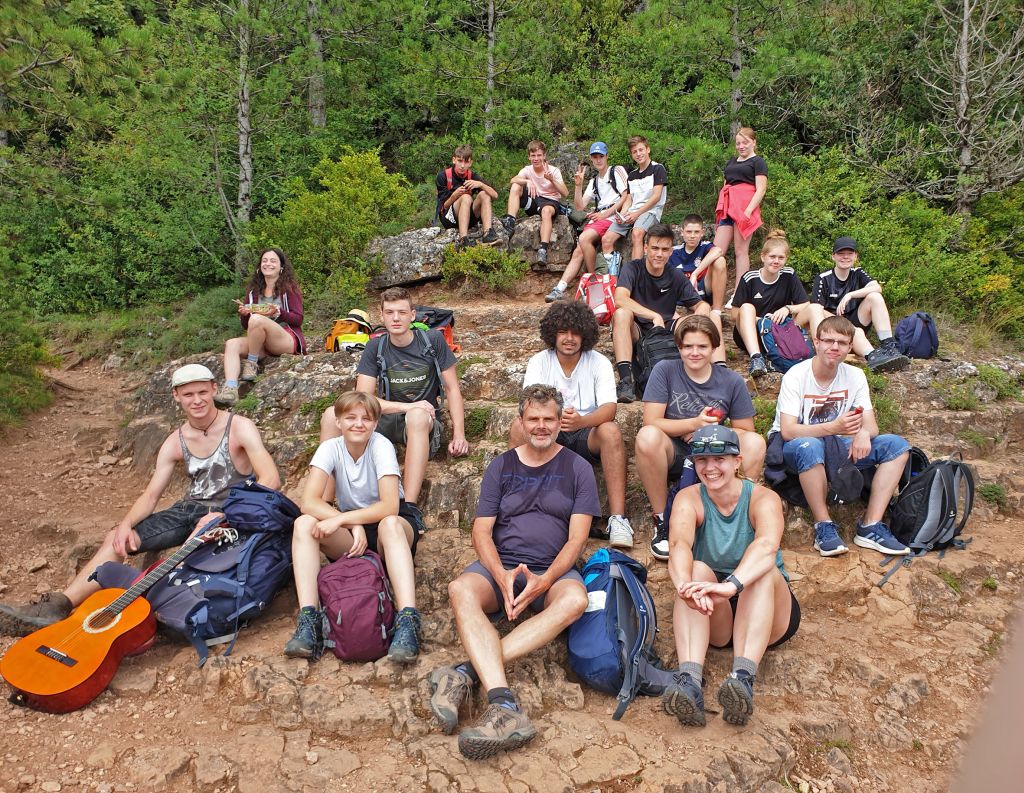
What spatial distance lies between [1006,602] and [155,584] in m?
5.06

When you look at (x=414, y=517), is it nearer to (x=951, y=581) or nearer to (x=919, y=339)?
(x=951, y=581)

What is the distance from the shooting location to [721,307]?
299 inches

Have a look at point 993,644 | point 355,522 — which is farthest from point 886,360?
point 355,522

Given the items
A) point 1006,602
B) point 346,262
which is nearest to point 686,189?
point 346,262

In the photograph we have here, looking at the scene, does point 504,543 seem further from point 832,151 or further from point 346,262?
point 832,151

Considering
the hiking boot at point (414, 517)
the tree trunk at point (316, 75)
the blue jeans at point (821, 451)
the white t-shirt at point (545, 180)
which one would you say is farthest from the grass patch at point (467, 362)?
the tree trunk at point (316, 75)

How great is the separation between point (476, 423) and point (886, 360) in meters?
3.73

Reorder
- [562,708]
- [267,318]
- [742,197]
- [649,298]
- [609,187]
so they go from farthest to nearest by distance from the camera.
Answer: [609,187] < [742,197] < [267,318] < [649,298] < [562,708]

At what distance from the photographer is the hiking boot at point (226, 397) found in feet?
22.7

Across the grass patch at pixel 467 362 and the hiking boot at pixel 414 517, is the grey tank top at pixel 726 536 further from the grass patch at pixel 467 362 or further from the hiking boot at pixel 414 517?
the grass patch at pixel 467 362

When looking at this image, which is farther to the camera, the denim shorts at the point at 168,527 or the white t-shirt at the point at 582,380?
the white t-shirt at the point at 582,380

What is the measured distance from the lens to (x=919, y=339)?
22.9 ft

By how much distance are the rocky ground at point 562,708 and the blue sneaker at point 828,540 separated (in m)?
0.07

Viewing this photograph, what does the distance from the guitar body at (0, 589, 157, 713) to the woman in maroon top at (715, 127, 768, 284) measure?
663 cm
